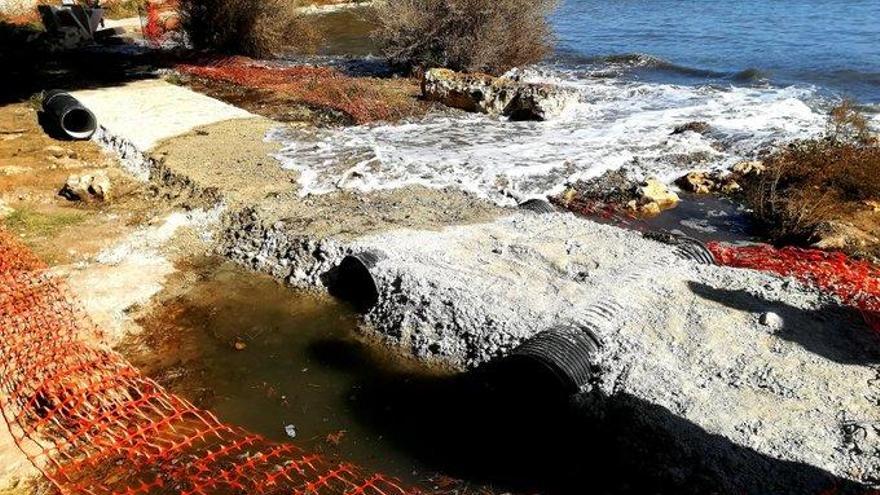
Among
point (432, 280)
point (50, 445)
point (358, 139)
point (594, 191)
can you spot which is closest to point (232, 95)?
point (358, 139)

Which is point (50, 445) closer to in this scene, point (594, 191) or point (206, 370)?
point (206, 370)

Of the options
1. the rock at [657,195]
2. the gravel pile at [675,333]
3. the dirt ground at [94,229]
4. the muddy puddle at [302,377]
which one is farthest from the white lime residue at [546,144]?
Result: the muddy puddle at [302,377]

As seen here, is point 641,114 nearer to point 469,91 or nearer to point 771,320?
point 469,91

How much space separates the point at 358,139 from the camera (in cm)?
1200

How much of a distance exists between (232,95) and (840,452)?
45.7ft

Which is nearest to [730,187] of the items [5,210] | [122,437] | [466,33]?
[466,33]

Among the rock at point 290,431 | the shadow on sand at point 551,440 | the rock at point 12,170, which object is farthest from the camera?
the rock at point 12,170

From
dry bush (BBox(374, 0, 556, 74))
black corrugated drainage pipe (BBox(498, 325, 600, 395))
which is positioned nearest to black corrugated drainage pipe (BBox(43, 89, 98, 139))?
dry bush (BBox(374, 0, 556, 74))

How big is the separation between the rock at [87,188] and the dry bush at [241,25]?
11.5 metres

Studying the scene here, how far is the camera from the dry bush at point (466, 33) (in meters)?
16.8

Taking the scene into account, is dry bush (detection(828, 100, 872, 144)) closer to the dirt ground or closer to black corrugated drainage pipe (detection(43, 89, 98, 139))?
the dirt ground

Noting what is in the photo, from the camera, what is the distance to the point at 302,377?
5945 millimetres

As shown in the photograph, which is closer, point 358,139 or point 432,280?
point 432,280

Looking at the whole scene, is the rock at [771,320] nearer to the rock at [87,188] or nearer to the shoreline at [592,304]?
the shoreline at [592,304]
